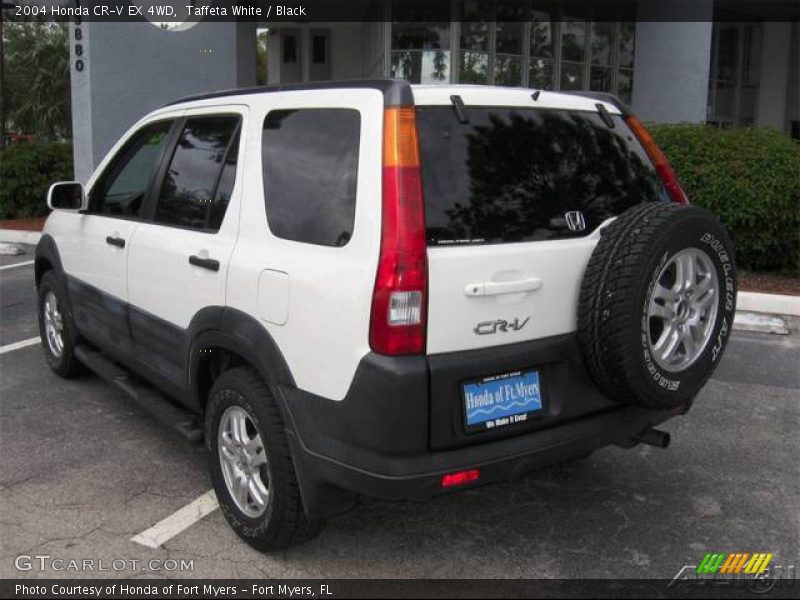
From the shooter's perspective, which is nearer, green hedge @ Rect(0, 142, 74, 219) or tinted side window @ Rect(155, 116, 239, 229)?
tinted side window @ Rect(155, 116, 239, 229)

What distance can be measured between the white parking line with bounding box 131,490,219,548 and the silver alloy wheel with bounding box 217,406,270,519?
0.33 metres

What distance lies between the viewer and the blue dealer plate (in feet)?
9.00

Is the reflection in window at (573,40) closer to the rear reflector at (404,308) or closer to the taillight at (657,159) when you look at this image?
the taillight at (657,159)

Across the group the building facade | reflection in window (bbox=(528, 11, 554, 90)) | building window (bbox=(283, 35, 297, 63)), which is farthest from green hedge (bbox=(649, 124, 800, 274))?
building window (bbox=(283, 35, 297, 63))

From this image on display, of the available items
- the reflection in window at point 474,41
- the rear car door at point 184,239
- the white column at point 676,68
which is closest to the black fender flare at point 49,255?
the rear car door at point 184,239

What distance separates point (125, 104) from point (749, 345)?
9555mm

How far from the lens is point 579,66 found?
63.1 feet

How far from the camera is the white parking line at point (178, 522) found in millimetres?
3349

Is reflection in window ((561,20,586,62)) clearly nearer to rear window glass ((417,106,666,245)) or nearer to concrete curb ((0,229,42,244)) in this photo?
concrete curb ((0,229,42,244))

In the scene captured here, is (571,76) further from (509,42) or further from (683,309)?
(683,309)

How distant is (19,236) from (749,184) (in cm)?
986

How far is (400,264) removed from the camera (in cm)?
262

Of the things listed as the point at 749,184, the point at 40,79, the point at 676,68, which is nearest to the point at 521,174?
the point at 749,184

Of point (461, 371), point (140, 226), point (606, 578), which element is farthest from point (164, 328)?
point (606, 578)
